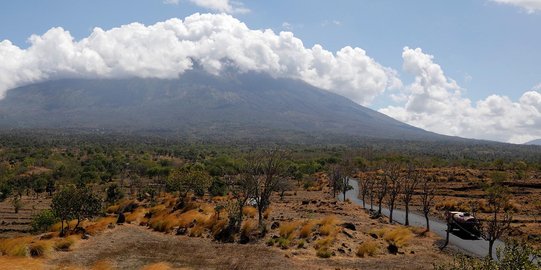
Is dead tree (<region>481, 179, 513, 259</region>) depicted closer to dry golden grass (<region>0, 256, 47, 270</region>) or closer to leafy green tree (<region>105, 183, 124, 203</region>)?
dry golden grass (<region>0, 256, 47, 270</region>)

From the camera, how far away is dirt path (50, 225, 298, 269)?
23312 millimetres

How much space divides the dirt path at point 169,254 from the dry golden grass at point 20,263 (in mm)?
905

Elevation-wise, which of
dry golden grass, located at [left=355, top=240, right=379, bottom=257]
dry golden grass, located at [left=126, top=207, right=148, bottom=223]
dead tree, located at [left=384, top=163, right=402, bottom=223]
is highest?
dead tree, located at [left=384, top=163, right=402, bottom=223]

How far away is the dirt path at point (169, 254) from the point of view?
2331cm

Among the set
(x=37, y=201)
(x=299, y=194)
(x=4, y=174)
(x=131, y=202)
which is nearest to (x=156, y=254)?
(x=131, y=202)

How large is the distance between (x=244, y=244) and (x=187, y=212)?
10300mm

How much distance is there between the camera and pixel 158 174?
8944cm

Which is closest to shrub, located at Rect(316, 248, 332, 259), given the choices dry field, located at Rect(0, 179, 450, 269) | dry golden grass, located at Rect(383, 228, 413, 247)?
dry field, located at Rect(0, 179, 450, 269)

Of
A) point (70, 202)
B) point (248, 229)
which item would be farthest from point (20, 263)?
point (248, 229)

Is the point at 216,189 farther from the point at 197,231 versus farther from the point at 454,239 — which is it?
the point at 454,239

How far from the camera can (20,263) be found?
21562 millimetres

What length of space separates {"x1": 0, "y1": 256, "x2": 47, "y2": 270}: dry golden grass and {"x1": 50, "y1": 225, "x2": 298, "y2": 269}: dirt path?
905 millimetres

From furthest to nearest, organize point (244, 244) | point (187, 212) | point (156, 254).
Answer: point (187, 212), point (244, 244), point (156, 254)

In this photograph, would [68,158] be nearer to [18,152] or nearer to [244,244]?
[18,152]
